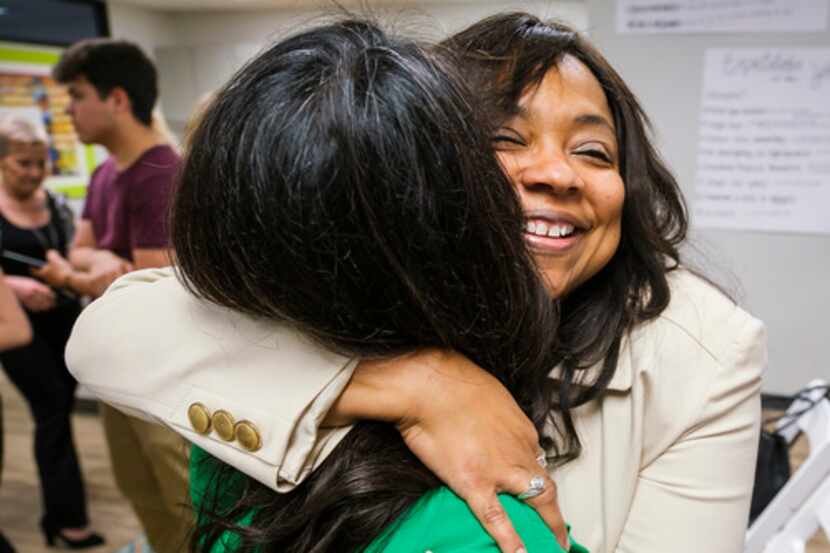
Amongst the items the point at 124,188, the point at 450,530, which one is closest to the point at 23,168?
the point at 124,188

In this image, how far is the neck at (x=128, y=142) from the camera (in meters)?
1.84

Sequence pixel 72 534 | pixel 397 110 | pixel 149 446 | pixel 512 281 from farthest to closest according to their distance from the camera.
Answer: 1. pixel 72 534
2. pixel 149 446
3. pixel 512 281
4. pixel 397 110

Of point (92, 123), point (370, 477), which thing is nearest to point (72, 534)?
point (92, 123)

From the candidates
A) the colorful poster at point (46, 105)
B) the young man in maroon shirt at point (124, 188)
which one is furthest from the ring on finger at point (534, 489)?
the colorful poster at point (46, 105)

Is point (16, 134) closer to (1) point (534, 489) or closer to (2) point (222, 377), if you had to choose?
(2) point (222, 377)

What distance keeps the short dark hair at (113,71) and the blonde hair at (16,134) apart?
1.22ft

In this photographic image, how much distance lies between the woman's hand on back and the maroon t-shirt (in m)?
1.23

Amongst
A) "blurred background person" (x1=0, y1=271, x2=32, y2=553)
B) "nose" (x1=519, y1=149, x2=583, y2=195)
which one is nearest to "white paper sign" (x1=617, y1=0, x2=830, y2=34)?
"nose" (x1=519, y1=149, x2=583, y2=195)

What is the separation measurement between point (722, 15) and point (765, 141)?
1.77ft

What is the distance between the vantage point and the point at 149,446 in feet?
5.03

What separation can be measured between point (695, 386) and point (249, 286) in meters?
0.53

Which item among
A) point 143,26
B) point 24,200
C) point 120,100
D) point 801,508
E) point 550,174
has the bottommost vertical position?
point 801,508

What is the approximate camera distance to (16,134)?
7.27 ft

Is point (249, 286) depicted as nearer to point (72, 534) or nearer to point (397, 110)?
point (397, 110)
